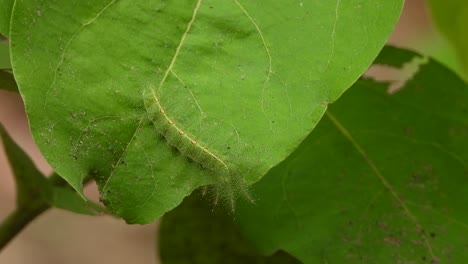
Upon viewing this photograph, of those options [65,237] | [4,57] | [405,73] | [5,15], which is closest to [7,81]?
[4,57]

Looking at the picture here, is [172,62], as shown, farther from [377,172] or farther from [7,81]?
[377,172]

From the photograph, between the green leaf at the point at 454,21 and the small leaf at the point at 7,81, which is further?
the green leaf at the point at 454,21

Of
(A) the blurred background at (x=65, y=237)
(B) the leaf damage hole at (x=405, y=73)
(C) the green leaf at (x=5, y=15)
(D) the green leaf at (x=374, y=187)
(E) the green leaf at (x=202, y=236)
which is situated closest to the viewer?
(C) the green leaf at (x=5, y=15)

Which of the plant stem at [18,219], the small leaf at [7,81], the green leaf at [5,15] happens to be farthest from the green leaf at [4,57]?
the plant stem at [18,219]

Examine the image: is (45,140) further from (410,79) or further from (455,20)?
(455,20)

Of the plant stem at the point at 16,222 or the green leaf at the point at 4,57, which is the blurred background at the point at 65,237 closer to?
the plant stem at the point at 16,222

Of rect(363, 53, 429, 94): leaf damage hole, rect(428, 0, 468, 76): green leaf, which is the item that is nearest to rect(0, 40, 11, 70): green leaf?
rect(363, 53, 429, 94): leaf damage hole

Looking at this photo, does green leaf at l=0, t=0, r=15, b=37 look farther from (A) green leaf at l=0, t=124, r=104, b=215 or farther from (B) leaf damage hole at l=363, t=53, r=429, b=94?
(B) leaf damage hole at l=363, t=53, r=429, b=94
